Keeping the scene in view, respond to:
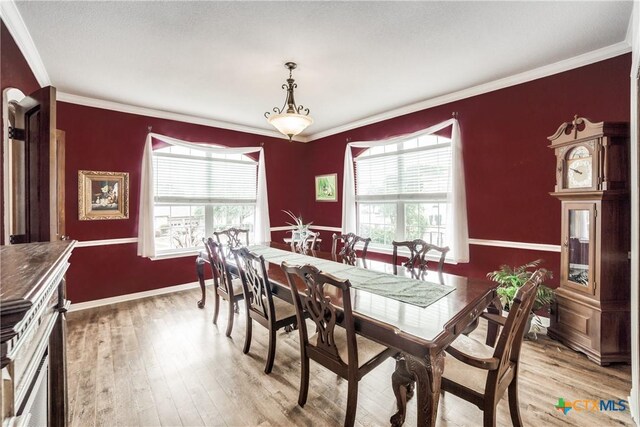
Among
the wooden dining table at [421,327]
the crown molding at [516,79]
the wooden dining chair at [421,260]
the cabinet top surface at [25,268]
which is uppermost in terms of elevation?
the crown molding at [516,79]

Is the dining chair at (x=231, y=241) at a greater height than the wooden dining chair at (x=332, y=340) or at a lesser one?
greater

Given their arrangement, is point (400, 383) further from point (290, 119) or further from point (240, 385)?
point (290, 119)

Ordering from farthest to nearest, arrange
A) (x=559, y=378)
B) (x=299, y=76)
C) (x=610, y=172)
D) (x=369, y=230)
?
(x=369, y=230) < (x=299, y=76) < (x=610, y=172) < (x=559, y=378)

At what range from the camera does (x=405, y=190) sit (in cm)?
421

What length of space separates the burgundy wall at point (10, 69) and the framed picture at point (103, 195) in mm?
1392

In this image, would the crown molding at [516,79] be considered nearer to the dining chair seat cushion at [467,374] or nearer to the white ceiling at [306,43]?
the white ceiling at [306,43]

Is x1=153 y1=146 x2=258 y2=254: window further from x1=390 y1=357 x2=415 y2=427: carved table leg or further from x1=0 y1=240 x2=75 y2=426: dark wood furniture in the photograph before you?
x1=390 y1=357 x2=415 y2=427: carved table leg

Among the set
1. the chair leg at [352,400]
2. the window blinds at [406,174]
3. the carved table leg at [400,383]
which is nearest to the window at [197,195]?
the window blinds at [406,174]

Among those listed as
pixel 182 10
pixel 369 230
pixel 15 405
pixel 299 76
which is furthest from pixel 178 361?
pixel 369 230

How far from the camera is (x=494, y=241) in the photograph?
333cm

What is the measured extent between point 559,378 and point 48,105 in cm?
397

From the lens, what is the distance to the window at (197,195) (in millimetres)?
4320

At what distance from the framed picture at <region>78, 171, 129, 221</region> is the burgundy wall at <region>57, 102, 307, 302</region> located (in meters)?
0.06

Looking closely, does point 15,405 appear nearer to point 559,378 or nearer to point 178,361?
point 178,361
